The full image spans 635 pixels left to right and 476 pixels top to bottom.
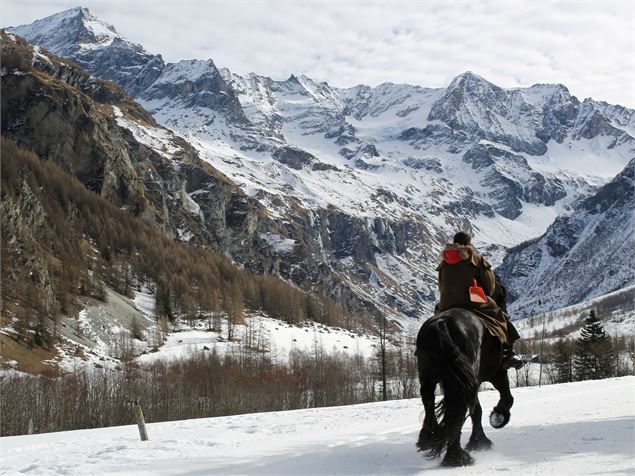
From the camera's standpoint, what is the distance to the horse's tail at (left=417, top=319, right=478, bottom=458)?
9.10 metres

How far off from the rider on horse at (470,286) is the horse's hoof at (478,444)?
161 cm

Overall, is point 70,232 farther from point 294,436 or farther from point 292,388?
point 294,436

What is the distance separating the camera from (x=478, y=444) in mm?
10656

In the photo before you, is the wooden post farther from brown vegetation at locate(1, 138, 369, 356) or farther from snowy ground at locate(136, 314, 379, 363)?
snowy ground at locate(136, 314, 379, 363)

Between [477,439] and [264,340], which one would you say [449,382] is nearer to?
[477,439]

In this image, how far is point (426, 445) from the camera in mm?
9555

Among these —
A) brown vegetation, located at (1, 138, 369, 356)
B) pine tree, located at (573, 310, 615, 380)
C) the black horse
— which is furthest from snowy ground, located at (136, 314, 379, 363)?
the black horse

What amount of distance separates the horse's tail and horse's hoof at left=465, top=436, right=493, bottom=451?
1.54 meters

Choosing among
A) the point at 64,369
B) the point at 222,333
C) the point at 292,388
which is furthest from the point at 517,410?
the point at 222,333

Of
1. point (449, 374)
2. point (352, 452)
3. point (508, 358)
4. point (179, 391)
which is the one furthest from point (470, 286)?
point (179, 391)

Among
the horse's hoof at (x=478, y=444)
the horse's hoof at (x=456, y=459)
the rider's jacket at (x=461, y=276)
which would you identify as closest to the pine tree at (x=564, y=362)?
the horse's hoof at (x=478, y=444)

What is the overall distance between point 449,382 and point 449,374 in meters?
0.11

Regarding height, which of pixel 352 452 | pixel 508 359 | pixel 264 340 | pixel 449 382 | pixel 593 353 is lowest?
pixel 352 452

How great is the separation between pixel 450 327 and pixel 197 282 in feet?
624
